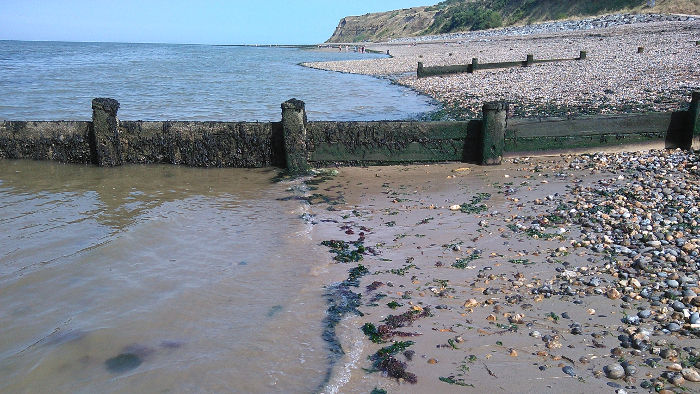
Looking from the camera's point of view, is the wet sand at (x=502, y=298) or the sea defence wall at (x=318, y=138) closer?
the wet sand at (x=502, y=298)

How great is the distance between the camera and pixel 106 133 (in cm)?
1056

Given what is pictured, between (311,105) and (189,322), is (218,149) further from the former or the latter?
(311,105)

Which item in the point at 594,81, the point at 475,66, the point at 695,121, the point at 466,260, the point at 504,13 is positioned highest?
the point at 504,13

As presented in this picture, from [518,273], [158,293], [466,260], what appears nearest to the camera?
[158,293]

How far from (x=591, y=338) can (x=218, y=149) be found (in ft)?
26.7

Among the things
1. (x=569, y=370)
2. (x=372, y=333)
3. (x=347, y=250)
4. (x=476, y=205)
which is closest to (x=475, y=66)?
(x=476, y=205)

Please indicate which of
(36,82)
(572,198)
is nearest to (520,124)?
(572,198)

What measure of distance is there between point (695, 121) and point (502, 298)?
711cm

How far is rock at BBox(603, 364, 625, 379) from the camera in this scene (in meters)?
3.63

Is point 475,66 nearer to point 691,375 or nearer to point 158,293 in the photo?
point 158,293

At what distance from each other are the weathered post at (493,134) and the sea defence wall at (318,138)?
2 centimetres

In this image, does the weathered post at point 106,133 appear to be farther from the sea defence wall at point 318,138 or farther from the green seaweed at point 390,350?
the green seaweed at point 390,350

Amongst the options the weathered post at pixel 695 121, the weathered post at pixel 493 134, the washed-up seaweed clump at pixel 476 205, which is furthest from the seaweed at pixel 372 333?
the weathered post at pixel 695 121

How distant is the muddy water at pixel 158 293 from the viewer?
3926 millimetres
